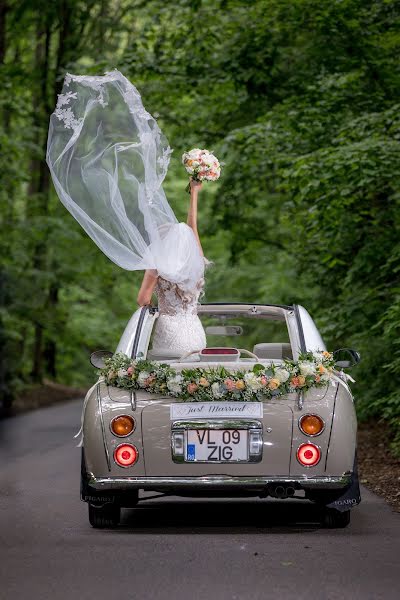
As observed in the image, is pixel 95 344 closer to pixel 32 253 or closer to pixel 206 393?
pixel 32 253

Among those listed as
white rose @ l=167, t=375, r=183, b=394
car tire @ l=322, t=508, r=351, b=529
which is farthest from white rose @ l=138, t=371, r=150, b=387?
car tire @ l=322, t=508, r=351, b=529

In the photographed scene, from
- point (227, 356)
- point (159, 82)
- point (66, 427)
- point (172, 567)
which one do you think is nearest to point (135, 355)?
point (227, 356)

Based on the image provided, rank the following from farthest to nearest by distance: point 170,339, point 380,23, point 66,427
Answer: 1. point 66,427
2. point 380,23
3. point 170,339

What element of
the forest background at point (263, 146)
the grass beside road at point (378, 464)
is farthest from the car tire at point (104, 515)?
the forest background at point (263, 146)

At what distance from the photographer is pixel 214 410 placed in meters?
7.41

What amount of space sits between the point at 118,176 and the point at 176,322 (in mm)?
1429

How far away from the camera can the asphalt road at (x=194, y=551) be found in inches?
226

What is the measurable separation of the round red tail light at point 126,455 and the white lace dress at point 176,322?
4.90ft

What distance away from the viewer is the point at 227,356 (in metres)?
7.91

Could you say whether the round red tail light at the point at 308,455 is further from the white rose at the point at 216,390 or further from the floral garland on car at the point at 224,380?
the white rose at the point at 216,390

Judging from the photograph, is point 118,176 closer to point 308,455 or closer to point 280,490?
point 308,455

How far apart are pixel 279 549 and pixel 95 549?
43.9 inches

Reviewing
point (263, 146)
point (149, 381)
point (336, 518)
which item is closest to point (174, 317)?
point (149, 381)

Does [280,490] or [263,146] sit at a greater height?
[263,146]
